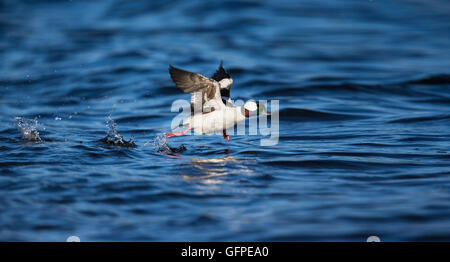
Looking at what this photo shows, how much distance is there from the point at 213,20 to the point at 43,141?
11.5 metres

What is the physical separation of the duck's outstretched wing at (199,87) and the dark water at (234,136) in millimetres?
764

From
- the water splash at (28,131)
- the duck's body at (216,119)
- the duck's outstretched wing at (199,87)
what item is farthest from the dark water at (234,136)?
the duck's outstretched wing at (199,87)

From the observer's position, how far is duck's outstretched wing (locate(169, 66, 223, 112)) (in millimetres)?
6507

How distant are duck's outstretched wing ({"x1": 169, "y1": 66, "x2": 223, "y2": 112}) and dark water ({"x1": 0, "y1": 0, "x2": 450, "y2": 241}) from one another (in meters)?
0.76

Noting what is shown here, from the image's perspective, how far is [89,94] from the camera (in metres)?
12.0

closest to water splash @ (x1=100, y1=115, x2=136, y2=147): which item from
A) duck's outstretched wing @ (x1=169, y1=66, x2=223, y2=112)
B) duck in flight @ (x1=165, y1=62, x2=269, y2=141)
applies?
duck in flight @ (x1=165, y1=62, x2=269, y2=141)

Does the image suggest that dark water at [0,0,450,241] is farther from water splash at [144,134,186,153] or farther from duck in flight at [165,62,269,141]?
duck in flight at [165,62,269,141]

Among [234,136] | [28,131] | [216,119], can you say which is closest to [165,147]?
[216,119]

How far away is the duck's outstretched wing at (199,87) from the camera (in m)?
6.51

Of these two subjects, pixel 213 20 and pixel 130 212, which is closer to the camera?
pixel 130 212

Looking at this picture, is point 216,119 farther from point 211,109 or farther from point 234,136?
point 234,136

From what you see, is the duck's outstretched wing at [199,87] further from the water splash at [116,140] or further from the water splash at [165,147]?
the water splash at [116,140]
